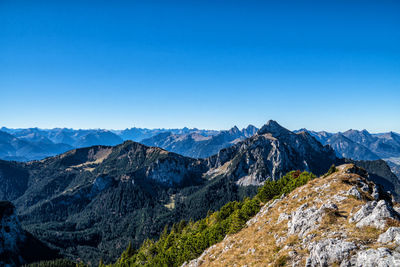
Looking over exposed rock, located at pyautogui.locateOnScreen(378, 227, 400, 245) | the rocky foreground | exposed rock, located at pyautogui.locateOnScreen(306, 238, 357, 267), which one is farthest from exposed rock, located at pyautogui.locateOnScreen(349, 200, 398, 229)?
exposed rock, located at pyautogui.locateOnScreen(306, 238, 357, 267)

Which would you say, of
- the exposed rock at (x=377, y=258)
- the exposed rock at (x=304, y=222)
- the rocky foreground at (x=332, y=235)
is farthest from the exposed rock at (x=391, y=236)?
the exposed rock at (x=304, y=222)

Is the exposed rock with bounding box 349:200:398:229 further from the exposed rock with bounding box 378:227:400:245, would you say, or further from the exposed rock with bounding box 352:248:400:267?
the exposed rock with bounding box 352:248:400:267

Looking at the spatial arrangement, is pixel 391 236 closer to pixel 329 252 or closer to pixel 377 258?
pixel 377 258

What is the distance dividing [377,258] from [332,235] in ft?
30.6

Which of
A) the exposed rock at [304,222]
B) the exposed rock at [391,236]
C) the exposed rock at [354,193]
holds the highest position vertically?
the exposed rock at [391,236]

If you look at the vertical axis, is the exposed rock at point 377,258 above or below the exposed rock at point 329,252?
above

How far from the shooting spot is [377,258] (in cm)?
2088

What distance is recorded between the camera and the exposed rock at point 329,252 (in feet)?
81.1

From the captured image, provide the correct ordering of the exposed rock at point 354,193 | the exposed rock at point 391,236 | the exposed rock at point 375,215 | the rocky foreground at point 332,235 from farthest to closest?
the exposed rock at point 354,193
the exposed rock at point 375,215
the rocky foreground at point 332,235
the exposed rock at point 391,236

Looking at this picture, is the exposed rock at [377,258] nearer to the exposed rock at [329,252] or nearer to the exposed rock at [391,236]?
the exposed rock at [329,252]

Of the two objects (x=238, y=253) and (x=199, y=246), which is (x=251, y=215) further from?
(x=238, y=253)

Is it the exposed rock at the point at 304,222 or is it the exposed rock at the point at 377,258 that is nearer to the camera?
the exposed rock at the point at 377,258

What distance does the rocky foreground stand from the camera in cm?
2381

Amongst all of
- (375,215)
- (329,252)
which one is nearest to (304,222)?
(375,215)
